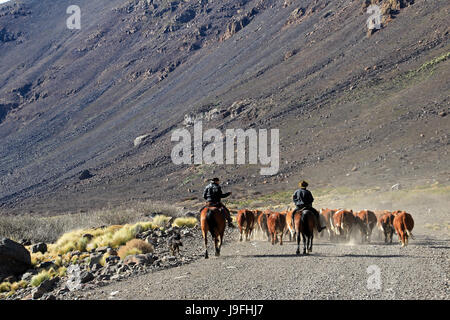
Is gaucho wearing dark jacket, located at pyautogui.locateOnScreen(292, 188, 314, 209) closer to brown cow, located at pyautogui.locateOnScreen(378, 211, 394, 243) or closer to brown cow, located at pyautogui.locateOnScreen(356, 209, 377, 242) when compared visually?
brown cow, located at pyautogui.locateOnScreen(378, 211, 394, 243)

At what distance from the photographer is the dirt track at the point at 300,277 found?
786 centimetres

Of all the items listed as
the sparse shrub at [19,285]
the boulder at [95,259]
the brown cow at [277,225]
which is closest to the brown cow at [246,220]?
the brown cow at [277,225]

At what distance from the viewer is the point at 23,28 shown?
614 feet

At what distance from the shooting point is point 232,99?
87000 millimetres

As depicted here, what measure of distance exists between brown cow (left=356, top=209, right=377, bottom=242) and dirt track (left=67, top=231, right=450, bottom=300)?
2387mm

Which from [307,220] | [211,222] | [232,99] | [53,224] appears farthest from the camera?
[232,99]

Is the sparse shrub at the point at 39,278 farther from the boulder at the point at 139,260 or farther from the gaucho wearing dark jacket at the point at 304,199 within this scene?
the gaucho wearing dark jacket at the point at 304,199

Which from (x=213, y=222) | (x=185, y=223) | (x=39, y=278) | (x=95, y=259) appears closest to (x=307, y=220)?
(x=213, y=222)

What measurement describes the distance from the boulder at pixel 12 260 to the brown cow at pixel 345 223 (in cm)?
1120

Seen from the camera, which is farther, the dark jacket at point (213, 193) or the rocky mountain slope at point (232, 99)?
the rocky mountain slope at point (232, 99)

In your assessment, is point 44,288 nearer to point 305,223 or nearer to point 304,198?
point 305,223

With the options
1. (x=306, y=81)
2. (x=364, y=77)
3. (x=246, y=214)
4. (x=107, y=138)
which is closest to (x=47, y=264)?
(x=246, y=214)

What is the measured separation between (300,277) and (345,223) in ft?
22.8
